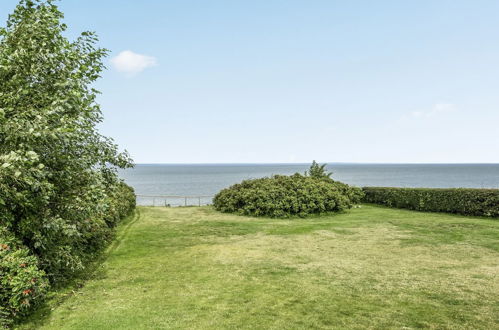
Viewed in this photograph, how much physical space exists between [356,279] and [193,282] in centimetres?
413

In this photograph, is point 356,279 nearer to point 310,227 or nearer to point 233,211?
point 310,227

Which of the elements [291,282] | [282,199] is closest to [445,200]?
[282,199]

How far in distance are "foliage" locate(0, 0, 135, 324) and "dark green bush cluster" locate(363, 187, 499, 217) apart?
2031cm

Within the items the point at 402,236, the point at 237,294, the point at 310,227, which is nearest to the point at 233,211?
the point at 310,227

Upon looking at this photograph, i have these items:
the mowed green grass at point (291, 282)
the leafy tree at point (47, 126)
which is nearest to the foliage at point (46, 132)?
the leafy tree at point (47, 126)

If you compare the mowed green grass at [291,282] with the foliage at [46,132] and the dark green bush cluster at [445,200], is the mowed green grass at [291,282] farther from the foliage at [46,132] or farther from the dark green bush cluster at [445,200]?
the dark green bush cluster at [445,200]

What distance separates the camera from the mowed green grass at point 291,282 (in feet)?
20.7

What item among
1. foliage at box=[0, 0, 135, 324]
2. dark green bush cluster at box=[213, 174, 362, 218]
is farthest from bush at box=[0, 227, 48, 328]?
dark green bush cluster at box=[213, 174, 362, 218]

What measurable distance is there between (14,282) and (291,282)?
5.72 metres

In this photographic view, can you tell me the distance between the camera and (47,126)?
5.93 m

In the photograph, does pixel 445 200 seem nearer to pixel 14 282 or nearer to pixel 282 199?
pixel 282 199

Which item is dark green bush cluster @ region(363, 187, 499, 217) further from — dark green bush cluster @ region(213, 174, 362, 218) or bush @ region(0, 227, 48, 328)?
bush @ region(0, 227, 48, 328)

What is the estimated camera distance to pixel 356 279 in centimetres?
849

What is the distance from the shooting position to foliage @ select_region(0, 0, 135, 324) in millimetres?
5980
